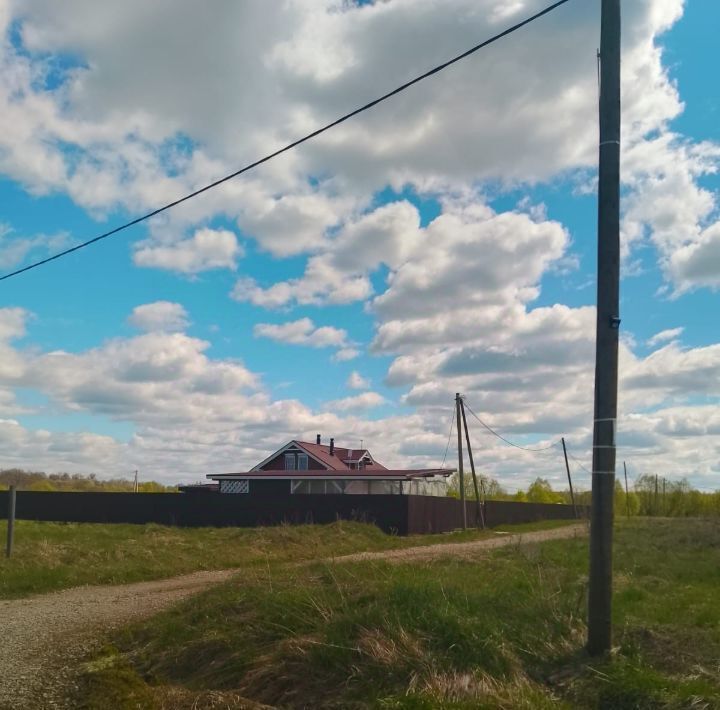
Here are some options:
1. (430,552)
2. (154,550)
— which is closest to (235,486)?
(430,552)

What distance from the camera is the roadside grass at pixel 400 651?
18.4ft

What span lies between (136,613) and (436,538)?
16.7 m

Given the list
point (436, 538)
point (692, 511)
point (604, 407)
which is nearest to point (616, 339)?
point (604, 407)

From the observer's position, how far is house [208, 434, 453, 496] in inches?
1503

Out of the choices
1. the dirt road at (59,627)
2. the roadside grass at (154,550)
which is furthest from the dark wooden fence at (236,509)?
the dirt road at (59,627)

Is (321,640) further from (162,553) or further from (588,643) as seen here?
(162,553)

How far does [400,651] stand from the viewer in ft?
20.4

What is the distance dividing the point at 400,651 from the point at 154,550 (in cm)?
1233

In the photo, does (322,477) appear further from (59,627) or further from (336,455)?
(59,627)

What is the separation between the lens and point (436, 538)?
1021 inches

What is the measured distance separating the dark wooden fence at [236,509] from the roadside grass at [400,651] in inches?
663

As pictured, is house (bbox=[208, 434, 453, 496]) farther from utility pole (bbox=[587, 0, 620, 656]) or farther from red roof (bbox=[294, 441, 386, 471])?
utility pole (bbox=[587, 0, 620, 656])

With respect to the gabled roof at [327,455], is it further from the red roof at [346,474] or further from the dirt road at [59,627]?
the dirt road at [59,627]

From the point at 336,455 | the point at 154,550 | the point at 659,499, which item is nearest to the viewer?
the point at 154,550
